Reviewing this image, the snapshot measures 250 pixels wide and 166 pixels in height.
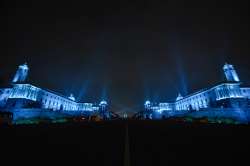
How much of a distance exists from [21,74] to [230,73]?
12641 cm

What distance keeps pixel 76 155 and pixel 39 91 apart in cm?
10121

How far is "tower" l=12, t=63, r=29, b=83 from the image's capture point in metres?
101

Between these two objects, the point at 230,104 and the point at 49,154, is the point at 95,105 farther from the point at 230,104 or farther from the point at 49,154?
the point at 49,154

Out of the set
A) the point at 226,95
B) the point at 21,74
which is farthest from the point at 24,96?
the point at 226,95

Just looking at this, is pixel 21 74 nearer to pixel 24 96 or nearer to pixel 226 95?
pixel 24 96

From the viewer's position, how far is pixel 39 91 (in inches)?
3831

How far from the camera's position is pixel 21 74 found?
104250 mm

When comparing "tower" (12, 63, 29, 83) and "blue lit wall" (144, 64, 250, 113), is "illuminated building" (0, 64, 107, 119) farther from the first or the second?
"blue lit wall" (144, 64, 250, 113)

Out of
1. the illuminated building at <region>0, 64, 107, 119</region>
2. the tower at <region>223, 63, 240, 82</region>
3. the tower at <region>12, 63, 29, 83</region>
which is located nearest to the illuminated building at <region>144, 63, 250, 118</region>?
the tower at <region>223, 63, 240, 82</region>

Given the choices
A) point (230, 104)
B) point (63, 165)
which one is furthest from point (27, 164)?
point (230, 104)

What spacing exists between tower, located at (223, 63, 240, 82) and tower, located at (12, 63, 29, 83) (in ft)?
400

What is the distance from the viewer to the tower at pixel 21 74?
10139 cm

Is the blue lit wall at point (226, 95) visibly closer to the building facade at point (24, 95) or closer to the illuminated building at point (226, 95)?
the illuminated building at point (226, 95)

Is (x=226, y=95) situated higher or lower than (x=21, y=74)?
lower
